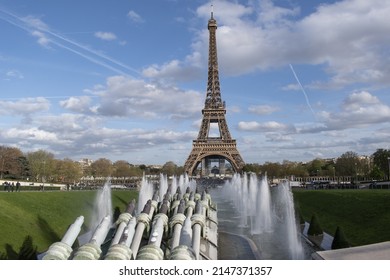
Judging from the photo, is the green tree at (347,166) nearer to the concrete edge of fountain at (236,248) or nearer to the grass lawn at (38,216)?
the grass lawn at (38,216)

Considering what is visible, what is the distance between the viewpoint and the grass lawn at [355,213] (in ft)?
63.9

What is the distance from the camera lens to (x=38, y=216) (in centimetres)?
2186

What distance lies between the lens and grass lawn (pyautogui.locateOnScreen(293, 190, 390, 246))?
19.5 meters

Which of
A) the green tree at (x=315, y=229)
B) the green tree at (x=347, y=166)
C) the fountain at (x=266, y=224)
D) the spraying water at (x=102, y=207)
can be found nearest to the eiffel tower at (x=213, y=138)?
the green tree at (x=347, y=166)

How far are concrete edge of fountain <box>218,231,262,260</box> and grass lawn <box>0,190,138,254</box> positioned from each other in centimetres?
753

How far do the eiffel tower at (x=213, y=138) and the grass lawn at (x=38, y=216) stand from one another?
166 feet

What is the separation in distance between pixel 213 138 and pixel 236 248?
67844 millimetres

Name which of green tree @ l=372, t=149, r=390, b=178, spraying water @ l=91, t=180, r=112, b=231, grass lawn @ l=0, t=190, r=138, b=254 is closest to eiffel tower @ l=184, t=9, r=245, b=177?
green tree @ l=372, t=149, r=390, b=178

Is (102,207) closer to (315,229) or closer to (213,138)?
(315,229)

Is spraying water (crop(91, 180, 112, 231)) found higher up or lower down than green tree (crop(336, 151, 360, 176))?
lower down

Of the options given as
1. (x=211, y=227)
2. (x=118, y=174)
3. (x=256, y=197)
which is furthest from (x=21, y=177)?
(x=211, y=227)

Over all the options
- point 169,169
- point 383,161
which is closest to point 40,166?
point 383,161

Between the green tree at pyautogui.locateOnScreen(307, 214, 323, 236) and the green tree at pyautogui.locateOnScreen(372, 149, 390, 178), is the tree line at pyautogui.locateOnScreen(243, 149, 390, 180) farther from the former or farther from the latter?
the green tree at pyautogui.locateOnScreen(307, 214, 323, 236)
